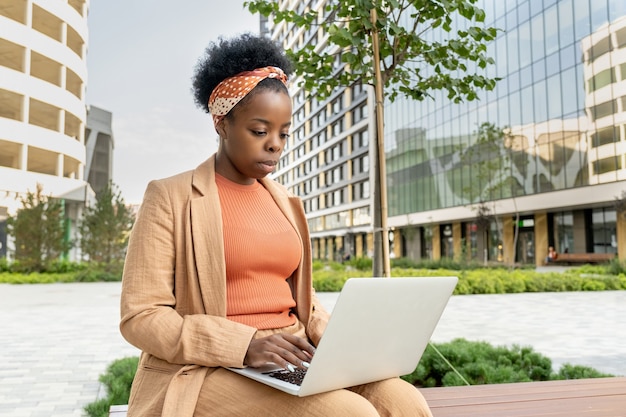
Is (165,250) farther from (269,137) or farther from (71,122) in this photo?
(71,122)

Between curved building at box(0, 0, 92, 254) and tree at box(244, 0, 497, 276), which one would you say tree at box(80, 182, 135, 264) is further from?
tree at box(244, 0, 497, 276)

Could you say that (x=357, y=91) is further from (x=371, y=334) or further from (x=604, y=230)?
(x=371, y=334)

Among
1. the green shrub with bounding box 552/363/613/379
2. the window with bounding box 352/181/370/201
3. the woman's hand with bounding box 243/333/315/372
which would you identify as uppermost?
the window with bounding box 352/181/370/201

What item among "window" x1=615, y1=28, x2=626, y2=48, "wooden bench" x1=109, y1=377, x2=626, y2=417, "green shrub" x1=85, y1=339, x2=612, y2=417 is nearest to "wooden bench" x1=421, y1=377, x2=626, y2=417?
"wooden bench" x1=109, y1=377, x2=626, y2=417

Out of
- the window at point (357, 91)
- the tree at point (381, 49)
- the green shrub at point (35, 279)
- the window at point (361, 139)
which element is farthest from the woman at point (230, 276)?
the window at point (357, 91)

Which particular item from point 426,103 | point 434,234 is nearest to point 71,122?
point 426,103

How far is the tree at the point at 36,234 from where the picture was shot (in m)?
23.9

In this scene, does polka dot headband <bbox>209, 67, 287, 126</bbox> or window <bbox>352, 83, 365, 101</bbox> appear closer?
polka dot headband <bbox>209, 67, 287, 126</bbox>

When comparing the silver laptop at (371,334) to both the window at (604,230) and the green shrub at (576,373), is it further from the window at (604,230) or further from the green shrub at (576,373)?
the window at (604,230)

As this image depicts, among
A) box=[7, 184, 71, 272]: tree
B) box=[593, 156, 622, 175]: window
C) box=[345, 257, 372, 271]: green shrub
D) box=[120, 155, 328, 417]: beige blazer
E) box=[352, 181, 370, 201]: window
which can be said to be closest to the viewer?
box=[120, 155, 328, 417]: beige blazer

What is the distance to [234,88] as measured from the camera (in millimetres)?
1808

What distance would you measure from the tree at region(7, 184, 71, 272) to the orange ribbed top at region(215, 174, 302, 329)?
24.5 meters

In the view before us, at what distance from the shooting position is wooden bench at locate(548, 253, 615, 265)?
30566 millimetres

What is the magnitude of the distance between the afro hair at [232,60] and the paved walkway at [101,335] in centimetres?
323
